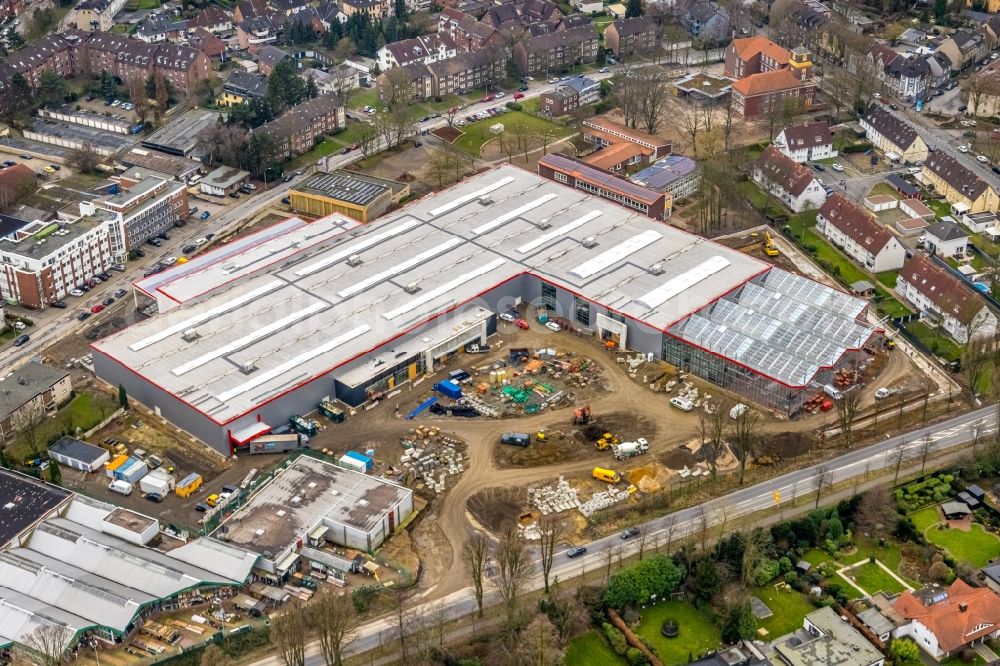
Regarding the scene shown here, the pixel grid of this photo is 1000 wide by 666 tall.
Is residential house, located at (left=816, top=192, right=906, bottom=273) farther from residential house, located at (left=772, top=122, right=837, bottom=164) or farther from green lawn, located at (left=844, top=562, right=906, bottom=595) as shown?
green lawn, located at (left=844, top=562, right=906, bottom=595)

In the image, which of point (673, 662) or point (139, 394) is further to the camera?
point (139, 394)

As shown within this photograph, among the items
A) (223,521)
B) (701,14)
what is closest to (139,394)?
(223,521)

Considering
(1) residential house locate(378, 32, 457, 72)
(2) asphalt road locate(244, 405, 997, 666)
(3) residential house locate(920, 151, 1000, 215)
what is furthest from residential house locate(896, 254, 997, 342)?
(1) residential house locate(378, 32, 457, 72)

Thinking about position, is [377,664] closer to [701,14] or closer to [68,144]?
[68,144]

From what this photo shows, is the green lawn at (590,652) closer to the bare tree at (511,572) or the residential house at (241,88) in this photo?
the bare tree at (511,572)

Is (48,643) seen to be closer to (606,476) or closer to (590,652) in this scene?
(590,652)

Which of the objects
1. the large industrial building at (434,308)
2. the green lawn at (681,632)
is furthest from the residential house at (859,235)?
the green lawn at (681,632)
